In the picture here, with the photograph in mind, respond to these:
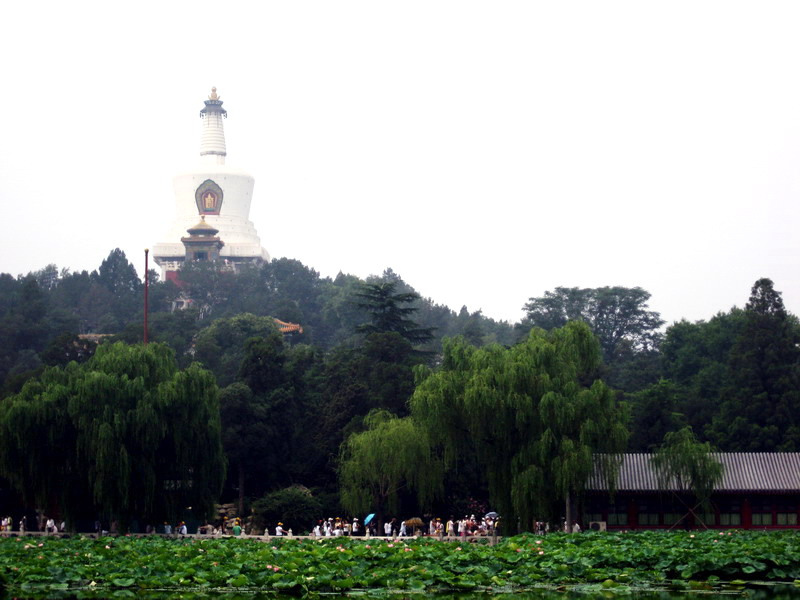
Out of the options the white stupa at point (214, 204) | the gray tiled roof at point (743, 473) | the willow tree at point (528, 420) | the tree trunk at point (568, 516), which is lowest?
the tree trunk at point (568, 516)

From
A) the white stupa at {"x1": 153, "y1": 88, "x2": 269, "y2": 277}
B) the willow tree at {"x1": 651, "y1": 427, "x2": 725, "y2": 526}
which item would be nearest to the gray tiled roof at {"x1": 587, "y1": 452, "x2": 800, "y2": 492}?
the willow tree at {"x1": 651, "y1": 427, "x2": 725, "y2": 526}

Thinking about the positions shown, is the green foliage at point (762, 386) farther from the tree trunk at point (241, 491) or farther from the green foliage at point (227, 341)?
the green foliage at point (227, 341)

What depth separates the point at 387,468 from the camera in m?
33.9

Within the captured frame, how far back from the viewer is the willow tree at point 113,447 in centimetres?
3047

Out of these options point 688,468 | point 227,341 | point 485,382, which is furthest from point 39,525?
point 227,341

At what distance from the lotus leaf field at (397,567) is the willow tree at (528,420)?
596cm

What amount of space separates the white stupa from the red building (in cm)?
5783

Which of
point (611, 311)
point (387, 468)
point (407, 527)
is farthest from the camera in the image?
point (611, 311)

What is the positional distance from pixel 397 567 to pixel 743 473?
15.2m

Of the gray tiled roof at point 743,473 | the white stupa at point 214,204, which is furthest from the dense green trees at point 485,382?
the white stupa at point 214,204

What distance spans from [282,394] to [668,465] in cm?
1397

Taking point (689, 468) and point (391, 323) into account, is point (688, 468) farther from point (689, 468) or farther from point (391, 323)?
point (391, 323)

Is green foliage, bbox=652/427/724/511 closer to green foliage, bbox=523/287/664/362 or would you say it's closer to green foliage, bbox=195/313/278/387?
green foliage, bbox=195/313/278/387

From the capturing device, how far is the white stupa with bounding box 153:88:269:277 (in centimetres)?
8875
